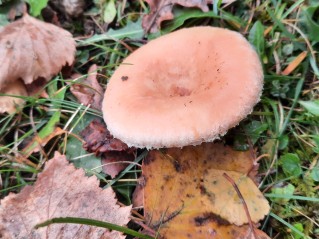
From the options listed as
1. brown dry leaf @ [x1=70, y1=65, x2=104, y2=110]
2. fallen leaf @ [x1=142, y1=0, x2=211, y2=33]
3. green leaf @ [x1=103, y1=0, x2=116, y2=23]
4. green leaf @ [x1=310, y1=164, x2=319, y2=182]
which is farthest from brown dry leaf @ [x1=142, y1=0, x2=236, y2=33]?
green leaf @ [x1=310, y1=164, x2=319, y2=182]

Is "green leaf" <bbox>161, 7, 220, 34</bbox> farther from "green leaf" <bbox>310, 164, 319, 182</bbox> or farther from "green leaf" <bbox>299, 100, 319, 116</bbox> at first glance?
"green leaf" <bbox>310, 164, 319, 182</bbox>

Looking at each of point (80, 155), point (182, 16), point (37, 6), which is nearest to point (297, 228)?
point (80, 155)

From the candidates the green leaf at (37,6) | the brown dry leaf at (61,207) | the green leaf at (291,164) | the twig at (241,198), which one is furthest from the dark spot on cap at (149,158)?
the green leaf at (37,6)

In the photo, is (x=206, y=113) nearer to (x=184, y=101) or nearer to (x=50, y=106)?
(x=184, y=101)

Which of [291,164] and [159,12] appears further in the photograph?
[159,12]

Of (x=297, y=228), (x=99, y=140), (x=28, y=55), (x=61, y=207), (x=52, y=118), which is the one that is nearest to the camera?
(x=297, y=228)

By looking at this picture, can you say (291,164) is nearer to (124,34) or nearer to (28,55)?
(124,34)

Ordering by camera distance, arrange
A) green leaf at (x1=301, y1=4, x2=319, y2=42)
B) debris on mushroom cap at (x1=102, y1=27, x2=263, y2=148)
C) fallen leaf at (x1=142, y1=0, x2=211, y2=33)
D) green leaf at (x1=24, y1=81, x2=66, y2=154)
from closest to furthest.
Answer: debris on mushroom cap at (x1=102, y1=27, x2=263, y2=148) < green leaf at (x1=301, y1=4, x2=319, y2=42) < green leaf at (x1=24, y1=81, x2=66, y2=154) < fallen leaf at (x1=142, y1=0, x2=211, y2=33)

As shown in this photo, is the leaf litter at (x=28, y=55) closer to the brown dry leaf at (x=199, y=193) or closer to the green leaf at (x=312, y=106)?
the brown dry leaf at (x=199, y=193)
